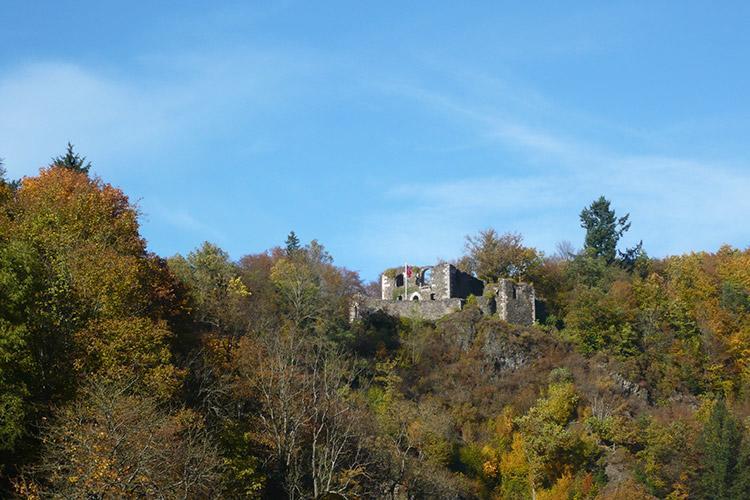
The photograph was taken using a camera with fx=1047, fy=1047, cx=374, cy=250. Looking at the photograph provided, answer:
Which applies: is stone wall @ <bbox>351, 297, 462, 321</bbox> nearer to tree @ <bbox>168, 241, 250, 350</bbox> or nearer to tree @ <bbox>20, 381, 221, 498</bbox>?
tree @ <bbox>168, 241, 250, 350</bbox>

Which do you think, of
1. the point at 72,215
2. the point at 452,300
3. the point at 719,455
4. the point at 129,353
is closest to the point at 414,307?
the point at 452,300

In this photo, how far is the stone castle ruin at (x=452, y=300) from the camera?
58750 millimetres

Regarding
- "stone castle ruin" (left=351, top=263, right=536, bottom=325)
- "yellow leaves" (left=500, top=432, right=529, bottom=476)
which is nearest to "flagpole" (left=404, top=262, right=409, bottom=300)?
"stone castle ruin" (left=351, top=263, right=536, bottom=325)

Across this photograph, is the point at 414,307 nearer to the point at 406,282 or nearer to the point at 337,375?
the point at 406,282

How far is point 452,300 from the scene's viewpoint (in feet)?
195

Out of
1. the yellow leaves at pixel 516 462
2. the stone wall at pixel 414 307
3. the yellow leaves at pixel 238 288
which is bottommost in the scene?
the yellow leaves at pixel 516 462

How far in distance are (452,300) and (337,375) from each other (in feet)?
60.2

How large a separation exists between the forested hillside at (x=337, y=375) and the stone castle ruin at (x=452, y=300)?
118 cm

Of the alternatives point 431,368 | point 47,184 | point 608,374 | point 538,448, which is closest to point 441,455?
point 538,448

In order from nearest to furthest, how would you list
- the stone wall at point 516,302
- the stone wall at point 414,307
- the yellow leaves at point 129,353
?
the yellow leaves at point 129,353
the stone wall at point 516,302
the stone wall at point 414,307

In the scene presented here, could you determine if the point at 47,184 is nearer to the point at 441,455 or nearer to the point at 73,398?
the point at 73,398

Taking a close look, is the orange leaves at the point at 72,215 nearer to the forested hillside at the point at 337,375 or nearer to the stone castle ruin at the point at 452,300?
the forested hillside at the point at 337,375

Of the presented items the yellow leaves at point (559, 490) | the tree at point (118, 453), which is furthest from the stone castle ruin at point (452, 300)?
the tree at point (118, 453)

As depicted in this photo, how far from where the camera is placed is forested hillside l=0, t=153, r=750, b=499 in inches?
1091
